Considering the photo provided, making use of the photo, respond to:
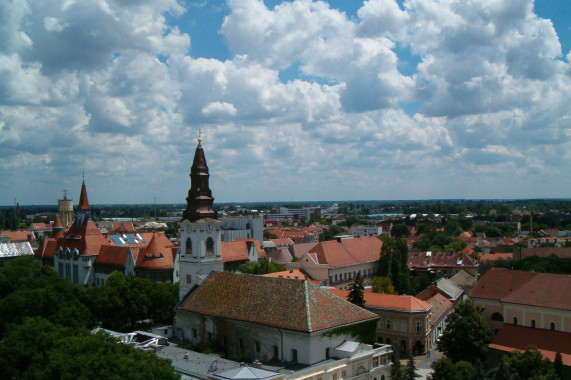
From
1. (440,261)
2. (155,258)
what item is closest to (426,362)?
(155,258)

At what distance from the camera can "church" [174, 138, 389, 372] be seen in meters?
38.5

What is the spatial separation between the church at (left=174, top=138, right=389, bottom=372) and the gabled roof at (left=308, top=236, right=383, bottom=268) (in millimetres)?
36991

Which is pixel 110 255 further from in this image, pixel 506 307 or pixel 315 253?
pixel 506 307

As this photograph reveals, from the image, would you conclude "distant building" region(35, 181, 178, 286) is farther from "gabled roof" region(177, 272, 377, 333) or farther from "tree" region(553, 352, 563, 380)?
"tree" region(553, 352, 563, 380)

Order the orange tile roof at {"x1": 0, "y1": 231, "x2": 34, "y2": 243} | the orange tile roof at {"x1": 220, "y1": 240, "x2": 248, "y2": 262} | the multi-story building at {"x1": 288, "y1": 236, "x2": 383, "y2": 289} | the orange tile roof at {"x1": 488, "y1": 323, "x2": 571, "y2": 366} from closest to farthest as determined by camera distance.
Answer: the orange tile roof at {"x1": 488, "y1": 323, "x2": 571, "y2": 366} → the multi-story building at {"x1": 288, "y1": 236, "x2": 383, "y2": 289} → the orange tile roof at {"x1": 220, "y1": 240, "x2": 248, "y2": 262} → the orange tile roof at {"x1": 0, "y1": 231, "x2": 34, "y2": 243}

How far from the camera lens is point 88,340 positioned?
3306 centimetres

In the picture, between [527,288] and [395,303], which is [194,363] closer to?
[395,303]

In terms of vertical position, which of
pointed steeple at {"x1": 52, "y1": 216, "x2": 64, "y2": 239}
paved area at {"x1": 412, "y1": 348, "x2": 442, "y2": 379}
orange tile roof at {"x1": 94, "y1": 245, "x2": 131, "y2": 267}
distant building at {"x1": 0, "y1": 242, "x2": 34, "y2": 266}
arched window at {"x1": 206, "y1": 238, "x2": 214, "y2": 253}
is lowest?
paved area at {"x1": 412, "y1": 348, "x2": 442, "y2": 379}

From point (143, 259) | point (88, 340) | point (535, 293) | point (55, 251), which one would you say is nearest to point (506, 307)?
point (535, 293)

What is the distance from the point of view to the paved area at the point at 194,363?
3608 centimetres

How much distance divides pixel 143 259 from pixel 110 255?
1022cm

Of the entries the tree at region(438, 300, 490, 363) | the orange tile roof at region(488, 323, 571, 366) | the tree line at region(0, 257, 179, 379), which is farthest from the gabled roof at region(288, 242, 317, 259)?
the orange tile roof at region(488, 323, 571, 366)

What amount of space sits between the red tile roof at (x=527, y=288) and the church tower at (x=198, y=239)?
1188 inches

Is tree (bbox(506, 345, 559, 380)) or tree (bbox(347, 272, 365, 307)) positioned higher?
tree (bbox(347, 272, 365, 307))
